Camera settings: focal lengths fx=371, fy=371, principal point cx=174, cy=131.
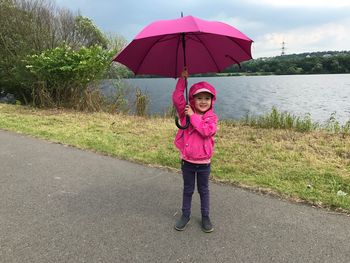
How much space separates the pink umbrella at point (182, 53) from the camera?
4004 mm

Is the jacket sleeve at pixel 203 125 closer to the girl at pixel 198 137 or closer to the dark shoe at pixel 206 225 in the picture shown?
the girl at pixel 198 137

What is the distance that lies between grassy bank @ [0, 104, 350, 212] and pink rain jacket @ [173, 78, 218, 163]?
1.46 meters

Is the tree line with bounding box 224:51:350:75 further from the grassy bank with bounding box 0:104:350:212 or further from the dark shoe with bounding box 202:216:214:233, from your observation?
the dark shoe with bounding box 202:216:214:233

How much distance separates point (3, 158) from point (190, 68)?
3829mm

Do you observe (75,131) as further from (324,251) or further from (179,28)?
(324,251)

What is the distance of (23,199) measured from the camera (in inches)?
174

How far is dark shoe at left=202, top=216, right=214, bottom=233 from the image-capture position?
3.63m

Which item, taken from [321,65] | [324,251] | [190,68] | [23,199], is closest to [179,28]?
[190,68]

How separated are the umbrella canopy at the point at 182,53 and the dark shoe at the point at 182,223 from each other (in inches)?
63.2

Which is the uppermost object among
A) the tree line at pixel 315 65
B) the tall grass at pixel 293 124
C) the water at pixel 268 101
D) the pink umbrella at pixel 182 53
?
the tree line at pixel 315 65

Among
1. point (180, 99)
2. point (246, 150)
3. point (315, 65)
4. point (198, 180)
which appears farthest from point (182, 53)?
point (315, 65)

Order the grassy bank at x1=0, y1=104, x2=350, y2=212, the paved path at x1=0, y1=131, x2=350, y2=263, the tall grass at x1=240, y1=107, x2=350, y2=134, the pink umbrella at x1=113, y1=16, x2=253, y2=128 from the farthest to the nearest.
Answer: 1. the tall grass at x1=240, y1=107, x2=350, y2=134
2. the grassy bank at x1=0, y1=104, x2=350, y2=212
3. the pink umbrella at x1=113, y1=16, x2=253, y2=128
4. the paved path at x1=0, y1=131, x2=350, y2=263

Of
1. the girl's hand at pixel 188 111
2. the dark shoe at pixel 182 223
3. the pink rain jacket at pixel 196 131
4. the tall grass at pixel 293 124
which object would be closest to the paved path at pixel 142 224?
the dark shoe at pixel 182 223

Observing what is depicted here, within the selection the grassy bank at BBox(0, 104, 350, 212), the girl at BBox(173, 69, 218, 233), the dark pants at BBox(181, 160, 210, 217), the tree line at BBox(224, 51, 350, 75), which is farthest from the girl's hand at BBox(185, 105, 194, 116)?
the tree line at BBox(224, 51, 350, 75)
